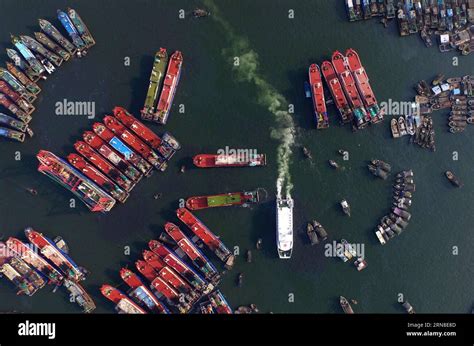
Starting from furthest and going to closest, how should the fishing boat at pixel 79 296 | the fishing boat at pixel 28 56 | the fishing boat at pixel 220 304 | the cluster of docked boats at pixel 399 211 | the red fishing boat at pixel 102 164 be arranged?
the fishing boat at pixel 28 56, the cluster of docked boats at pixel 399 211, the red fishing boat at pixel 102 164, the fishing boat at pixel 220 304, the fishing boat at pixel 79 296

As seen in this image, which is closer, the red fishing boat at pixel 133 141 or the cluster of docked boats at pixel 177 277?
the cluster of docked boats at pixel 177 277

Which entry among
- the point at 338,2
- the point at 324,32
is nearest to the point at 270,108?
the point at 324,32

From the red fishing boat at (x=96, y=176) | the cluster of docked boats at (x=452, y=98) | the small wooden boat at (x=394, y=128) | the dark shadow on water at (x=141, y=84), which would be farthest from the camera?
the dark shadow on water at (x=141, y=84)

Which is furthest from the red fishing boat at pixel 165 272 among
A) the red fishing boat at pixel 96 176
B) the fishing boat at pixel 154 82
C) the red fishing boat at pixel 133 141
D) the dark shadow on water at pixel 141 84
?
the dark shadow on water at pixel 141 84

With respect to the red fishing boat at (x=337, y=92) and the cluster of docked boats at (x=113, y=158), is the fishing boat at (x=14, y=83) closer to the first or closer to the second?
the cluster of docked boats at (x=113, y=158)

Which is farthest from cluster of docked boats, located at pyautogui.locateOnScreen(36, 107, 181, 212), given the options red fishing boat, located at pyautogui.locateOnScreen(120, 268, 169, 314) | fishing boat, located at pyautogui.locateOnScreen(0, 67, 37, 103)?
red fishing boat, located at pyautogui.locateOnScreen(120, 268, 169, 314)

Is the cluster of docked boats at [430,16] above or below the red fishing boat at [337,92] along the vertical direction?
above

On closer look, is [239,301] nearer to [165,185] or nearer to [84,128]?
[165,185]

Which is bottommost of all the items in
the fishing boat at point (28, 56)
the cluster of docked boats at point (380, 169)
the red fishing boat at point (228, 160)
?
the cluster of docked boats at point (380, 169)
